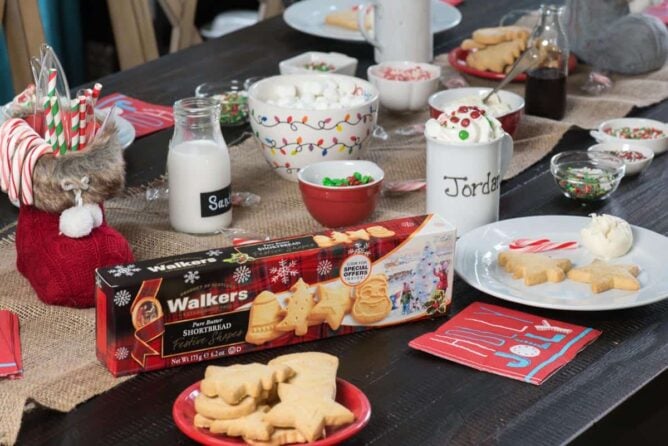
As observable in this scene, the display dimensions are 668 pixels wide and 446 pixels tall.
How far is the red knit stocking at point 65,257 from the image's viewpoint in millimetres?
1141

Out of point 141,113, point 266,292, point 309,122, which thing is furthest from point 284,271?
point 141,113

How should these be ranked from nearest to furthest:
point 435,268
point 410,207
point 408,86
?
point 435,268 → point 410,207 → point 408,86

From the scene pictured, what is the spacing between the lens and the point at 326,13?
2244 mm

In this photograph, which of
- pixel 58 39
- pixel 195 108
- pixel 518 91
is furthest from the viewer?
pixel 58 39

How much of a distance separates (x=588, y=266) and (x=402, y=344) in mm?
244

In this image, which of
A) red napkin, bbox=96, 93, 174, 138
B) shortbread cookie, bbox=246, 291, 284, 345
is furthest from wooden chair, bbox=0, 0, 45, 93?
shortbread cookie, bbox=246, 291, 284, 345

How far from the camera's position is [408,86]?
1741 millimetres

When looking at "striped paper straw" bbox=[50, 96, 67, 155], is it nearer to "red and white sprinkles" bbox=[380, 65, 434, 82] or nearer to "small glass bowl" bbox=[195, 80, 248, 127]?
"small glass bowl" bbox=[195, 80, 248, 127]

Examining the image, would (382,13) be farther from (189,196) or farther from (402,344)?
(402,344)

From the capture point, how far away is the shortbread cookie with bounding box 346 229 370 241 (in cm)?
108

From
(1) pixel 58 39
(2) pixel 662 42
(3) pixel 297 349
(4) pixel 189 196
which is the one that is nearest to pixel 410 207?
(4) pixel 189 196

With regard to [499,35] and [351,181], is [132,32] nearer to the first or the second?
[499,35]

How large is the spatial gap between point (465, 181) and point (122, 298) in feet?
1.62

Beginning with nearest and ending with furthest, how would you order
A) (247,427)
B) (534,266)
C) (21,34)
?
1. (247,427)
2. (534,266)
3. (21,34)
